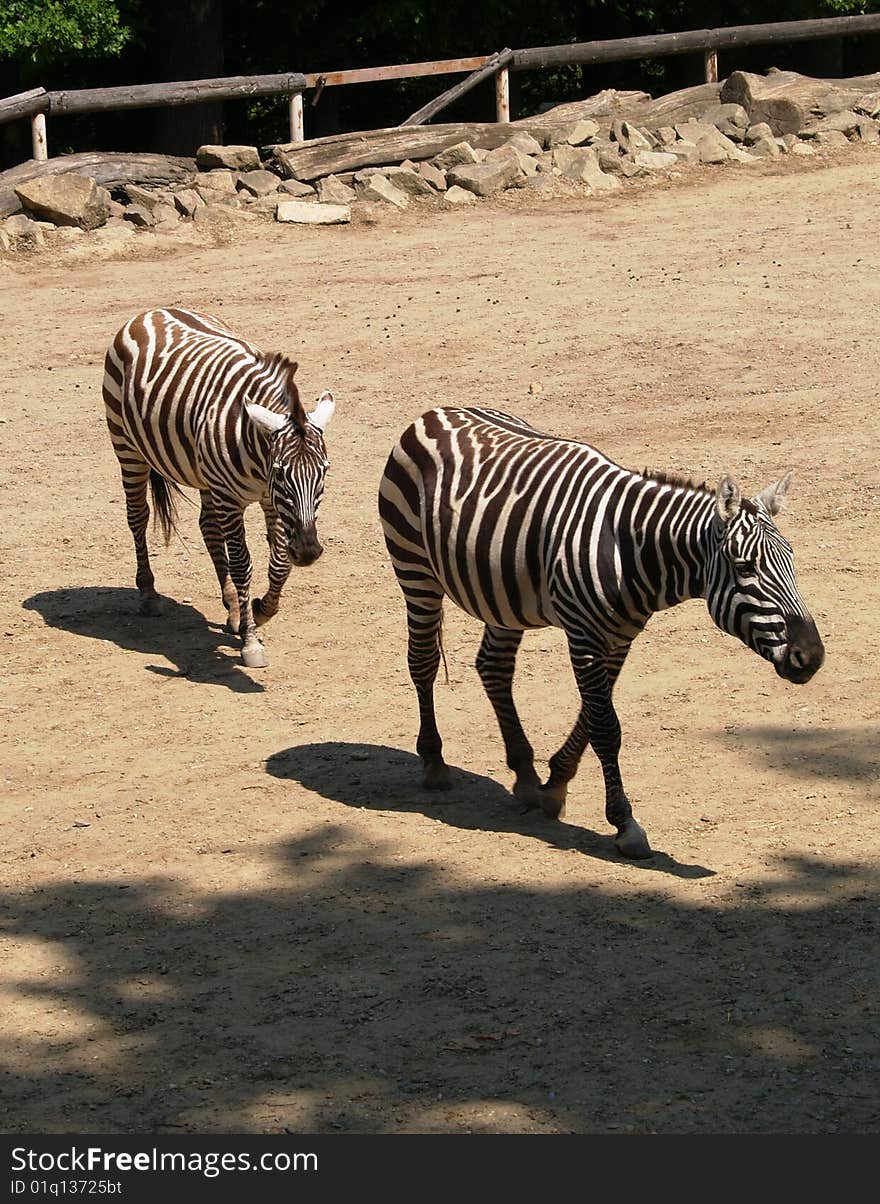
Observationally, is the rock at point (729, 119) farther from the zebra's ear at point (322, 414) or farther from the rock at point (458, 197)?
the zebra's ear at point (322, 414)

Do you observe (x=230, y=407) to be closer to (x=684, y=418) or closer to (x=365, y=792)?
(x=365, y=792)

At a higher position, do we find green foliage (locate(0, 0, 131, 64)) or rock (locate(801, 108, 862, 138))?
green foliage (locate(0, 0, 131, 64))

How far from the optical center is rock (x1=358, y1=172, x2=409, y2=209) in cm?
1809

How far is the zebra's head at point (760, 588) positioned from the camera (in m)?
5.78

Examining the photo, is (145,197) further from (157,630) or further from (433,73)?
(157,630)

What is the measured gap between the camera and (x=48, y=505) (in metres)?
11.4

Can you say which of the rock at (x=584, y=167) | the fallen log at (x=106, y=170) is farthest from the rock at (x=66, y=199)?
the rock at (x=584, y=167)

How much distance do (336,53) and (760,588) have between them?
18997mm

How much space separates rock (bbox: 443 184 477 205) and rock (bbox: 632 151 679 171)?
2139 mm

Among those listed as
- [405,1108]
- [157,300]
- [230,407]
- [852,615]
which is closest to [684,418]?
[852,615]

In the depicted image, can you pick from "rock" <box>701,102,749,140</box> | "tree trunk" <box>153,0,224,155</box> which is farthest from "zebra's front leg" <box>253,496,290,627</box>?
"tree trunk" <box>153,0,224,155</box>

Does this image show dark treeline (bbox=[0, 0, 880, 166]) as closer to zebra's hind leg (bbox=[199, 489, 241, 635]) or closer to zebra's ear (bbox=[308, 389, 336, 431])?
zebra's hind leg (bbox=[199, 489, 241, 635])

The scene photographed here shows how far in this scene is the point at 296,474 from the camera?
792cm

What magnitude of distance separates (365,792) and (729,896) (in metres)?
1.89
